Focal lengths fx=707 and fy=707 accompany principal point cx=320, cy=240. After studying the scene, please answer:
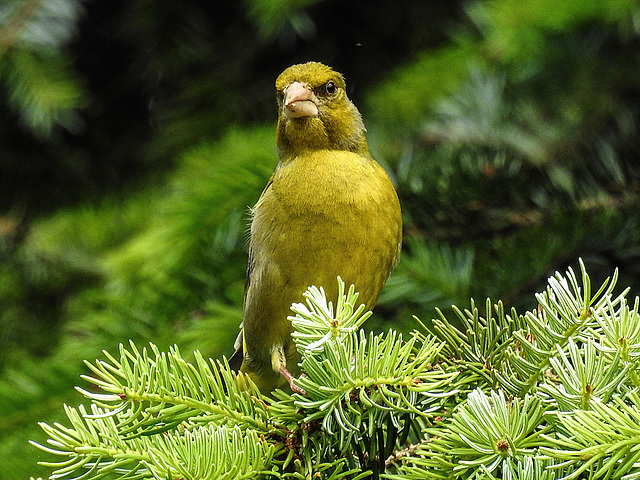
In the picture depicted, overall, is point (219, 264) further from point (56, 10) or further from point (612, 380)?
point (612, 380)

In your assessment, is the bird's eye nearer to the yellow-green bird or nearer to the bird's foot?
the yellow-green bird

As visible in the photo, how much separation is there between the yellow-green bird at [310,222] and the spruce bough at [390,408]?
2.30 ft

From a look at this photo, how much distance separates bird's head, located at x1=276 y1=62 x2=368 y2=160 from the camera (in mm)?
2611

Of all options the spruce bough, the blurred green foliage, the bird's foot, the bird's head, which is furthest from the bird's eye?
the spruce bough

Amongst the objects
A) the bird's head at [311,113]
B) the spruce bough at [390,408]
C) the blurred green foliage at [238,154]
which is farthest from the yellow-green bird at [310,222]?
the spruce bough at [390,408]

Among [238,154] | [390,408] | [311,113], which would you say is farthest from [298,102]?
[390,408]

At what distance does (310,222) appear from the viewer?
2.39 m

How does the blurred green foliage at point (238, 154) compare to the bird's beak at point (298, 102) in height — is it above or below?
below

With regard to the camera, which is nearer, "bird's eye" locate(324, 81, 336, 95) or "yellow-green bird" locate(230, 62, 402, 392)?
"yellow-green bird" locate(230, 62, 402, 392)

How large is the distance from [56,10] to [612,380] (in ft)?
9.43

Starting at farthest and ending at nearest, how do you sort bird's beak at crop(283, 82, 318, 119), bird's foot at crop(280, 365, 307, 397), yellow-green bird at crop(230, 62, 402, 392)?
bird's beak at crop(283, 82, 318, 119)
yellow-green bird at crop(230, 62, 402, 392)
bird's foot at crop(280, 365, 307, 397)

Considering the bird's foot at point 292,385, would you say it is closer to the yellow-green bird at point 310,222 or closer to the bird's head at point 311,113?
the yellow-green bird at point 310,222

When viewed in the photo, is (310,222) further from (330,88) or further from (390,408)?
(390,408)

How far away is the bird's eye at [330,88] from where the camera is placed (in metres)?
2.71
